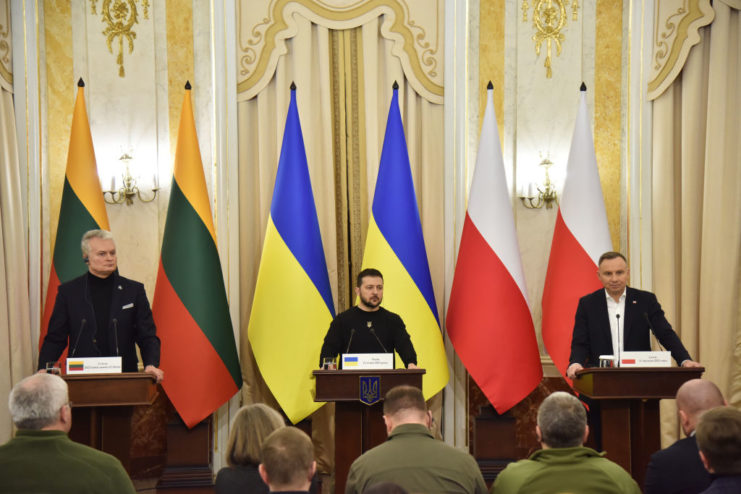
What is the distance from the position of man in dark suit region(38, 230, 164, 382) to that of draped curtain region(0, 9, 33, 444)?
1457 millimetres

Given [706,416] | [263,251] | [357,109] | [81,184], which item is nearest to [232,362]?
[263,251]

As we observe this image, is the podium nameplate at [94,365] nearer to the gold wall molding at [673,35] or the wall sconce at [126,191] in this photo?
the wall sconce at [126,191]

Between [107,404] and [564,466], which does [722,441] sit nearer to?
[564,466]

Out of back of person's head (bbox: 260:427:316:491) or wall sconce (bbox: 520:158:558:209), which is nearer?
back of person's head (bbox: 260:427:316:491)

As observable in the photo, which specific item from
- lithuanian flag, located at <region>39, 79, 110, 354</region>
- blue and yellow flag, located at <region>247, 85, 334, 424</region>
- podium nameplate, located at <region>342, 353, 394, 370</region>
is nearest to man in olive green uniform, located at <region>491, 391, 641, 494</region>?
podium nameplate, located at <region>342, 353, 394, 370</region>

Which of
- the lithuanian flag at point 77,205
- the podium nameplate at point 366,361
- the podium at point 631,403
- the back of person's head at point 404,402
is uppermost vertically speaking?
the lithuanian flag at point 77,205

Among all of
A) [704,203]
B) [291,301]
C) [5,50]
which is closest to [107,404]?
[291,301]

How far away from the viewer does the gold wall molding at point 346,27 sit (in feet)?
22.6

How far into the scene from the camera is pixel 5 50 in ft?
21.3

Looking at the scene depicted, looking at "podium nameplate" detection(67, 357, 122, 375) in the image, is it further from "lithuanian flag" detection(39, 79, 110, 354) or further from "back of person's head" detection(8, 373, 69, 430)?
"lithuanian flag" detection(39, 79, 110, 354)

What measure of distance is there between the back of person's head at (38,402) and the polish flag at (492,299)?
3.65 meters

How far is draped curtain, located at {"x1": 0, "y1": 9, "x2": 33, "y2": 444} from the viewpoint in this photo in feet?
19.7

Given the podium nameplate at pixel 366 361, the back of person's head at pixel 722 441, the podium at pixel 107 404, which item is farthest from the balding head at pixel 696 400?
the podium at pixel 107 404

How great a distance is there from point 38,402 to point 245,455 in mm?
718
